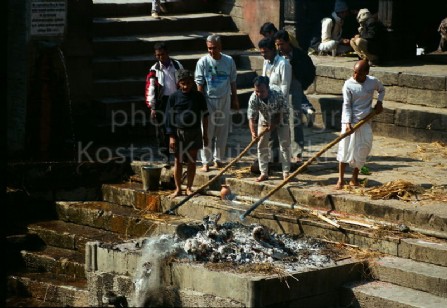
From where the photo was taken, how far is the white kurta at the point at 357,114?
46.8 ft

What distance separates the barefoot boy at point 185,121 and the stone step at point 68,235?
3.55 ft

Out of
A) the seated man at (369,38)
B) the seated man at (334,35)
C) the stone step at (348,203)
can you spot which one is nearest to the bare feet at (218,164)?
the stone step at (348,203)

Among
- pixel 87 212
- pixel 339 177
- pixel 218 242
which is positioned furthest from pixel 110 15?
pixel 218 242

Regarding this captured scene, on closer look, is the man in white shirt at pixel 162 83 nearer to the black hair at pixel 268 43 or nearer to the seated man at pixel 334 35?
the black hair at pixel 268 43

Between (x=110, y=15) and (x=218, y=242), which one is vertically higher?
(x=110, y=15)

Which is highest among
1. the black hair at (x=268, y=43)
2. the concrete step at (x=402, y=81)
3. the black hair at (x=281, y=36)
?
the black hair at (x=281, y=36)

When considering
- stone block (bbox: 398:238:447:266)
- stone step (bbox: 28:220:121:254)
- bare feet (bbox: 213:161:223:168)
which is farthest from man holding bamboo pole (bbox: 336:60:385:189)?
stone step (bbox: 28:220:121:254)

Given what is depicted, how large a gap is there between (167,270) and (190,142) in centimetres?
273

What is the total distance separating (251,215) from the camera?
1408 centimetres

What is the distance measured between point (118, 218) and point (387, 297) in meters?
4.09

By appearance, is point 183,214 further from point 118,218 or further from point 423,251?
point 423,251

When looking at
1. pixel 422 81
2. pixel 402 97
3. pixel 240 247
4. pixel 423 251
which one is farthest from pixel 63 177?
pixel 422 81

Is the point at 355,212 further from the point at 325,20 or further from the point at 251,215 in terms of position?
the point at 325,20

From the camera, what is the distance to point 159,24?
2019 cm
